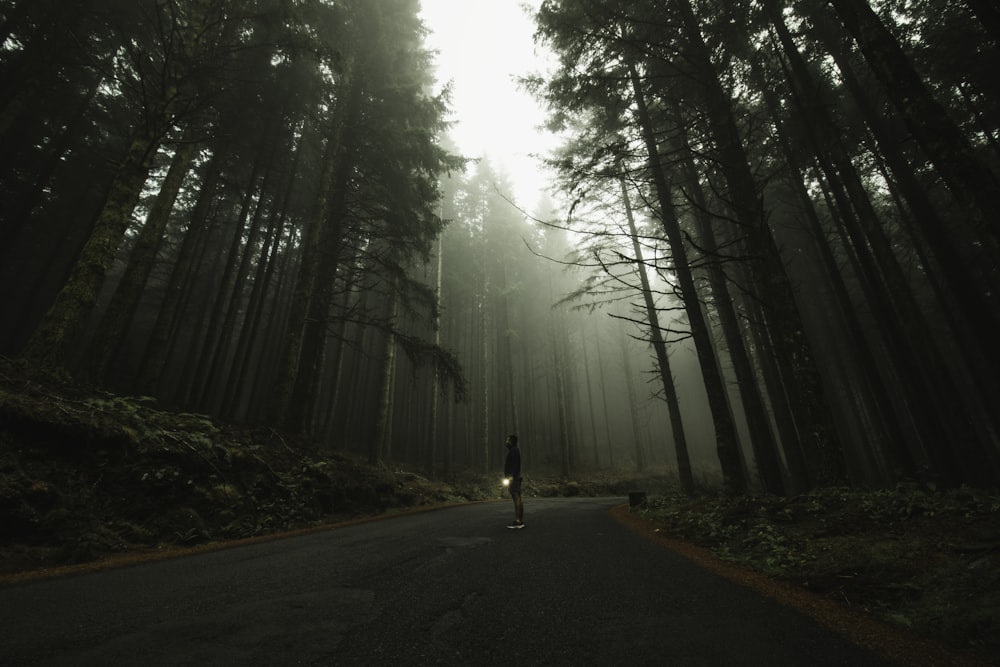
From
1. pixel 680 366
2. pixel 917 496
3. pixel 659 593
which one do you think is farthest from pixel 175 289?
pixel 680 366

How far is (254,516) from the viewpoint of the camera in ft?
22.0

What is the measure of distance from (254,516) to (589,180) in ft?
38.2

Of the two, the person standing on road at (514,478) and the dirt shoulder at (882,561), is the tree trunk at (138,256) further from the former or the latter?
the dirt shoulder at (882,561)

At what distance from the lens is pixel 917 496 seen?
14.4ft

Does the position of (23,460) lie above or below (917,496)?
above

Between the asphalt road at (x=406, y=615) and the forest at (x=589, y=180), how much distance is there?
148 inches

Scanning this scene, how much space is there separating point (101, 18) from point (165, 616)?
18.2m

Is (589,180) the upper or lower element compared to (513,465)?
upper

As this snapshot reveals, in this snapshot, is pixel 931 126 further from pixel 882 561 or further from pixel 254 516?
pixel 254 516

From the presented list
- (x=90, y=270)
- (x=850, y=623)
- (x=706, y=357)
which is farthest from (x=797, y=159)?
(x=90, y=270)

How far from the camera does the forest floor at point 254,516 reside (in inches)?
115

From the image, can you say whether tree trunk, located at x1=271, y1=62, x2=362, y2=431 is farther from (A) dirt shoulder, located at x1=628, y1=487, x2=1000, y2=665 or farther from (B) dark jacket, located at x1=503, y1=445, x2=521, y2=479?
(A) dirt shoulder, located at x1=628, y1=487, x2=1000, y2=665

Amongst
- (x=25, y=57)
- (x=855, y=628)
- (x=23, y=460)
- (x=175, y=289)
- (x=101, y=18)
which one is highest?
(x=101, y=18)

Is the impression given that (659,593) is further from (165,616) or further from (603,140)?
(603,140)
